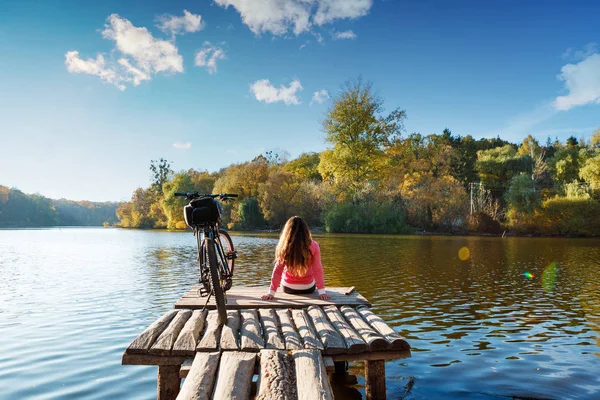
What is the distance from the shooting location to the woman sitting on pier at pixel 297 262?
606 cm

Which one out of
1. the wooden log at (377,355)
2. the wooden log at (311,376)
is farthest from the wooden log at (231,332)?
the wooden log at (377,355)

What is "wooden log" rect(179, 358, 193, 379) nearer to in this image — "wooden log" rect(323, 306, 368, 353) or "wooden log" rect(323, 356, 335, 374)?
"wooden log" rect(323, 356, 335, 374)

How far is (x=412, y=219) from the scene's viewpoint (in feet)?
152

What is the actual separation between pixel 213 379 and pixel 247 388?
0.31m

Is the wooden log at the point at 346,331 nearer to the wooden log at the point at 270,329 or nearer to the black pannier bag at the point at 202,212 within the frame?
the wooden log at the point at 270,329

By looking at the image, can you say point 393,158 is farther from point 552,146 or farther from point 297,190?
point 552,146

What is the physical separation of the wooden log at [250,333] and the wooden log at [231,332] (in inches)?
2.3

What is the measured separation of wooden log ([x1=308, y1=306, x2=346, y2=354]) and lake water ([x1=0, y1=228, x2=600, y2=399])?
799mm

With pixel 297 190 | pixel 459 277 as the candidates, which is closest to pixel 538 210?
pixel 297 190

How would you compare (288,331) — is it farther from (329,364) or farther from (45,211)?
(45,211)

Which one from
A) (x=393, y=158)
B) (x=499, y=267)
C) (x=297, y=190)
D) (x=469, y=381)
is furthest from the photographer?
(x=297, y=190)

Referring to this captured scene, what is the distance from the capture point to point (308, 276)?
21.4 ft

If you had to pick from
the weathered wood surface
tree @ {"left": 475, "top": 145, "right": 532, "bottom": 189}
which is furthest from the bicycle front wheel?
tree @ {"left": 475, "top": 145, "right": 532, "bottom": 189}

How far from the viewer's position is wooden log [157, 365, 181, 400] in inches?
166
